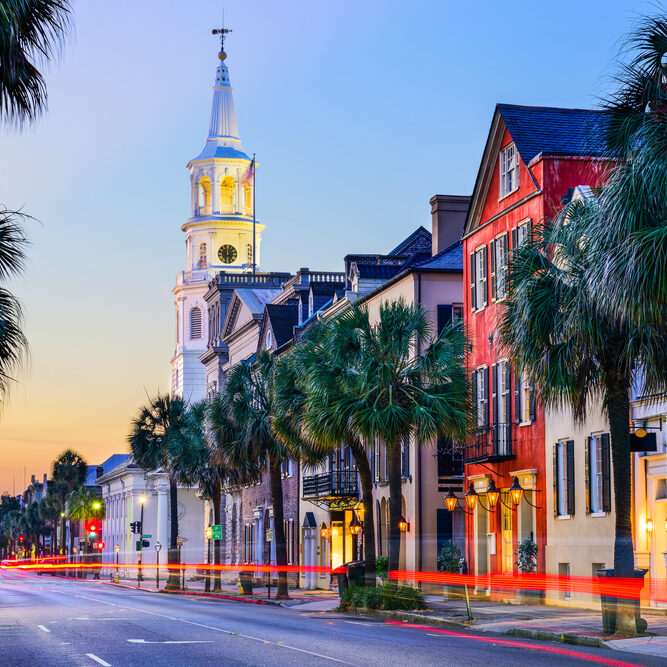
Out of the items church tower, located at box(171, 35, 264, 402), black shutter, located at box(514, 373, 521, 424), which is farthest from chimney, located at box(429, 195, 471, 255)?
church tower, located at box(171, 35, 264, 402)

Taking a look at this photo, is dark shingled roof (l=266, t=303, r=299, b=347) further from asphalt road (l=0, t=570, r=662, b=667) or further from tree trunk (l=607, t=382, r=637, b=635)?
tree trunk (l=607, t=382, r=637, b=635)

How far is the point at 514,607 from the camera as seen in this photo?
33062 mm

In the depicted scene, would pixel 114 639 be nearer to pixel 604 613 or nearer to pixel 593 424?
pixel 604 613

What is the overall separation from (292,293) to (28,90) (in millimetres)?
55813

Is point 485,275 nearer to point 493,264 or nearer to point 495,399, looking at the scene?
point 493,264

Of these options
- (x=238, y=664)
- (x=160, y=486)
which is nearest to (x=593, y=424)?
(x=238, y=664)

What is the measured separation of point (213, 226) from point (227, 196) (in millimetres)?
3501

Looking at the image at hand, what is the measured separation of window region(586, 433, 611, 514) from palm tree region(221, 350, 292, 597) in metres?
18.0

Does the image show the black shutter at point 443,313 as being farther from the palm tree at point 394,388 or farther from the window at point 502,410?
the palm tree at point 394,388

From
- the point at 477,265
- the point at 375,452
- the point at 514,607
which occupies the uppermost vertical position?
the point at 477,265

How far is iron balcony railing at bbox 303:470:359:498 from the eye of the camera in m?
51.4

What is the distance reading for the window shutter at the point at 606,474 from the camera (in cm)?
Answer: 3042

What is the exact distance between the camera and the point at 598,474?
3141cm

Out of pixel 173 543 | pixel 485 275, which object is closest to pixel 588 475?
pixel 485 275
